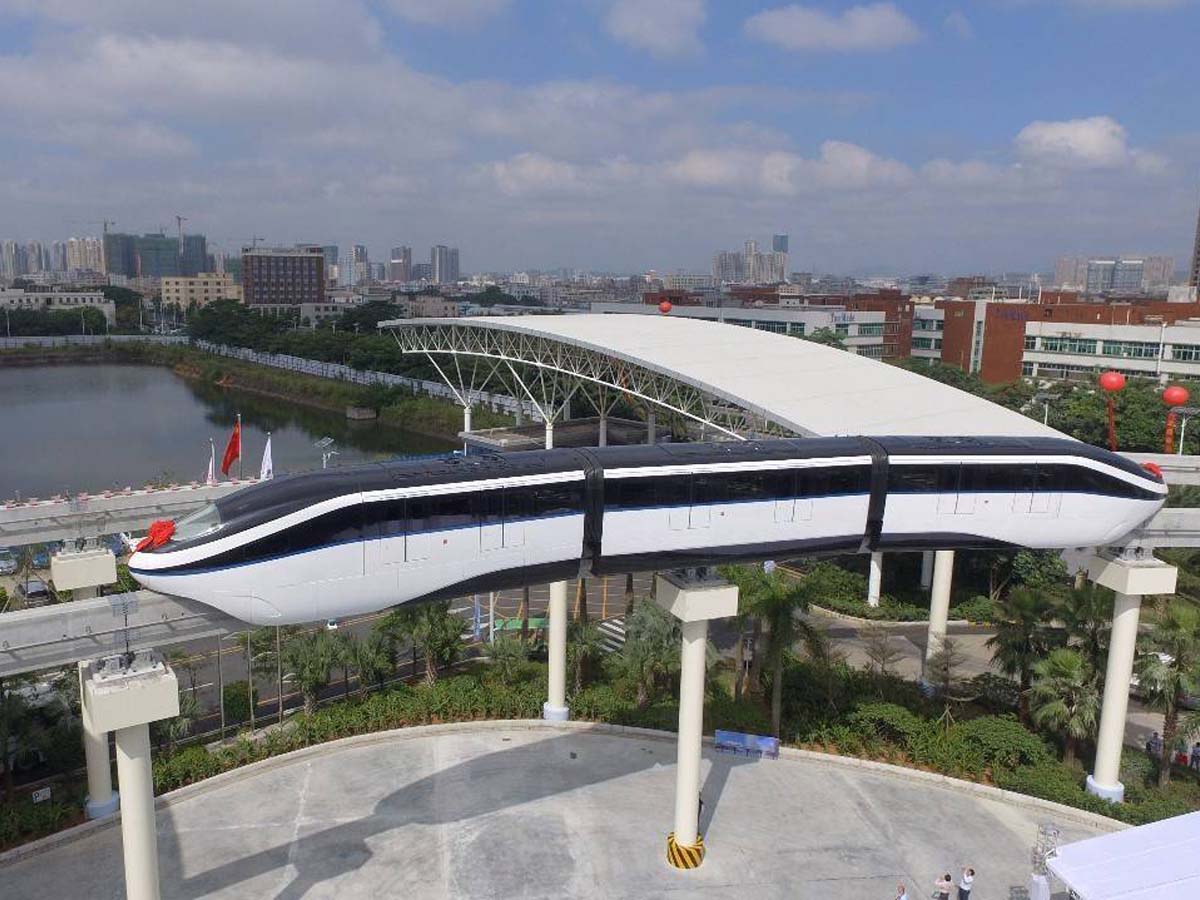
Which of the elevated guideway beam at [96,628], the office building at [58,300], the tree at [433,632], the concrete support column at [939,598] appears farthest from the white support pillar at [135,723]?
the office building at [58,300]

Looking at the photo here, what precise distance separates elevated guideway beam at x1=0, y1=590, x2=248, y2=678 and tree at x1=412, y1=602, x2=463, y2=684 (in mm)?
9907

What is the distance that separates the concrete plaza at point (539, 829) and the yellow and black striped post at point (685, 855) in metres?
0.20

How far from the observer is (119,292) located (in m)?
189

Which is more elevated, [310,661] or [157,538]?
[157,538]

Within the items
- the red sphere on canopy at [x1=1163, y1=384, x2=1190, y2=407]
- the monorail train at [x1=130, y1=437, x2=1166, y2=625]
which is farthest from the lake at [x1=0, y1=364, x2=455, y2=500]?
the red sphere on canopy at [x1=1163, y1=384, x2=1190, y2=407]

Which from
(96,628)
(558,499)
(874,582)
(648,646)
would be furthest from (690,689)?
(874,582)

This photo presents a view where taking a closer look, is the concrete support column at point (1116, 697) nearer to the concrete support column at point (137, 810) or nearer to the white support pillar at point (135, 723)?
the white support pillar at point (135, 723)

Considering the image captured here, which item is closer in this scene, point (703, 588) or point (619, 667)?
point (703, 588)

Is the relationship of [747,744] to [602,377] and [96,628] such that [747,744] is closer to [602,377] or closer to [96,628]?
[96,628]

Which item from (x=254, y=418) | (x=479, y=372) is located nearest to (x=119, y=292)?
(x=254, y=418)

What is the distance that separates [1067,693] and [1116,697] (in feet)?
3.29

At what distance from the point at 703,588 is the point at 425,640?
9648 millimetres

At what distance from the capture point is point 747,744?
69.3ft

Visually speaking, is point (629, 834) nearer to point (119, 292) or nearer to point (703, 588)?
point (703, 588)
